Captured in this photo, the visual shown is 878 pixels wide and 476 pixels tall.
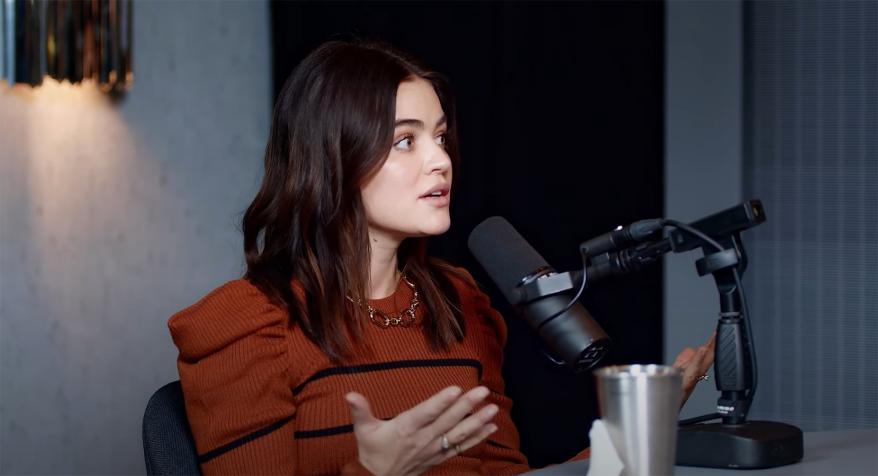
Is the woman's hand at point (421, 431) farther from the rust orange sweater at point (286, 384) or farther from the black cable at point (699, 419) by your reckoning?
the black cable at point (699, 419)

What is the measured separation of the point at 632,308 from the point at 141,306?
63.3 inches

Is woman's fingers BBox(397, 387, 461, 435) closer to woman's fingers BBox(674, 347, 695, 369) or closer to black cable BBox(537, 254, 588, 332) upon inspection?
black cable BBox(537, 254, 588, 332)

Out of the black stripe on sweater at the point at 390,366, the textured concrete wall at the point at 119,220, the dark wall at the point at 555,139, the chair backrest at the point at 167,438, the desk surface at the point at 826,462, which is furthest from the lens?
the dark wall at the point at 555,139

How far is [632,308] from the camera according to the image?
11.9ft

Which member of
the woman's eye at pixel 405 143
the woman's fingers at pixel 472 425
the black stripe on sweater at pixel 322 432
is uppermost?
the woman's eye at pixel 405 143

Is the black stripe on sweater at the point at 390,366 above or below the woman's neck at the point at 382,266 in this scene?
below

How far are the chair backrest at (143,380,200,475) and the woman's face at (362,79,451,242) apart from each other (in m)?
0.47

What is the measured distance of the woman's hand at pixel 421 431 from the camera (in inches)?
46.9

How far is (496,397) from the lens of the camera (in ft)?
6.45

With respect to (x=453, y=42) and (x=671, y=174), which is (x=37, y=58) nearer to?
(x=453, y=42)

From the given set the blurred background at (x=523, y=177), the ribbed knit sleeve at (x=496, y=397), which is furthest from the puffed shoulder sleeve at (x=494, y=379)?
the blurred background at (x=523, y=177)

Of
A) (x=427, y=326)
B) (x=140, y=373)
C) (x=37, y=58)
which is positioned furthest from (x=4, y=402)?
(x=427, y=326)

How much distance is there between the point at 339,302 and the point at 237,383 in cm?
27

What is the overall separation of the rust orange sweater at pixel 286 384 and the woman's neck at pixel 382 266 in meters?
0.03
